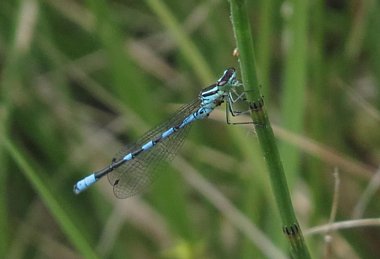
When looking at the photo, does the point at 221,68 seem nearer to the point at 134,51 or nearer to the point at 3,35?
the point at 134,51

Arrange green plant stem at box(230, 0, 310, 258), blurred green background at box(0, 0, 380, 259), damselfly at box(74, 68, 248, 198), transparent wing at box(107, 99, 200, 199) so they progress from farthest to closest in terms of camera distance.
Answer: blurred green background at box(0, 0, 380, 259) → transparent wing at box(107, 99, 200, 199) → damselfly at box(74, 68, 248, 198) → green plant stem at box(230, 0, 310, 258)

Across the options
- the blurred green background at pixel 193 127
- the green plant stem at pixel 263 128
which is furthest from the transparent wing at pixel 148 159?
the green plant stem at pixel 263 128

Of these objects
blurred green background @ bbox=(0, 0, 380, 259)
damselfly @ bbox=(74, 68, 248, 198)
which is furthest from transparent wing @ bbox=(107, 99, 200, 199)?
blurred green background @ bbox=(0, 0, 380, 259)

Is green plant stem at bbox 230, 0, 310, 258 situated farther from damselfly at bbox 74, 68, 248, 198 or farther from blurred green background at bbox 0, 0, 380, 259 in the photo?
blurred green background at bbox 0, 0, 380, 259

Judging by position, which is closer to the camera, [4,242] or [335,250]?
[4,242]

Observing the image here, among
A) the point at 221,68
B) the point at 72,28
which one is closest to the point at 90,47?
the point at 72,28

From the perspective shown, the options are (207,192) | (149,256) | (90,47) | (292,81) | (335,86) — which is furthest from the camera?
(90,47)
